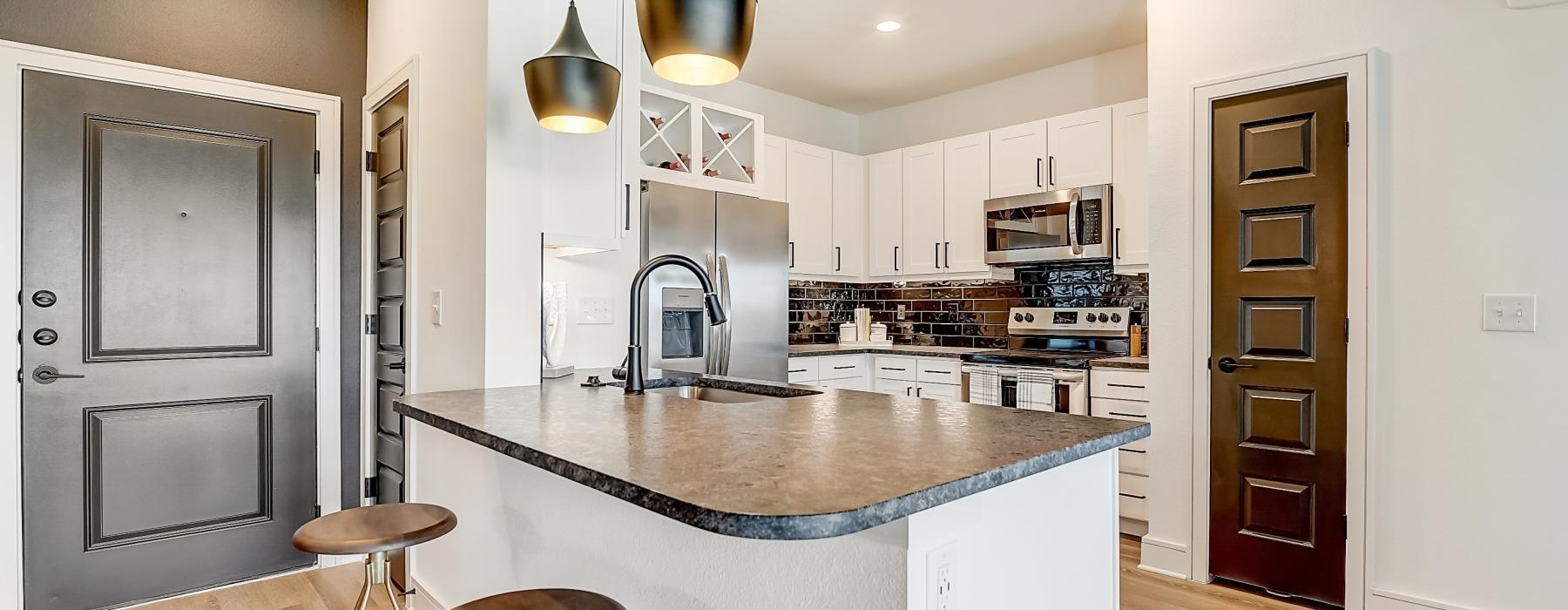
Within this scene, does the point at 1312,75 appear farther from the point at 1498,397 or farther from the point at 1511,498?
the point at 1511,498

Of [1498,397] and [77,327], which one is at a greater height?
[77,327]

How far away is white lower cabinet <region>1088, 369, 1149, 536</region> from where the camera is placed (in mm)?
3525

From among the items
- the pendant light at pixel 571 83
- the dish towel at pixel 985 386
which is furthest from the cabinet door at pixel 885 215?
the pendant light at pixel 571 83

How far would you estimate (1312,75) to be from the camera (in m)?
2.70

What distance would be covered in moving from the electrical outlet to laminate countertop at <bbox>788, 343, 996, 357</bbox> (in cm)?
308

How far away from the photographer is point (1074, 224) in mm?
4012

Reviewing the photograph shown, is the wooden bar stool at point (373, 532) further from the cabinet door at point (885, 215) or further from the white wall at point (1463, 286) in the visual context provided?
the cabinet door at point (885, 215)

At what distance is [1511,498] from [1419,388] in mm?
388

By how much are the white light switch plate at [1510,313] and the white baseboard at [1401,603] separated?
2.93ft

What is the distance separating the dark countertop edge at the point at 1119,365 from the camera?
3.53 meters

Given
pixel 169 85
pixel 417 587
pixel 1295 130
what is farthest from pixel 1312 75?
pixel 169 85

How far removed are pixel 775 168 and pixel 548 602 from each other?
11.6ft

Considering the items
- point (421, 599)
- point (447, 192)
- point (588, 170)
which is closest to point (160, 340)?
point (447, 192)

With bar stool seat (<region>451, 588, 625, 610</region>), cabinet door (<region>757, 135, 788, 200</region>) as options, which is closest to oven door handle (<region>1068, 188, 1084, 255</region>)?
cabinet door (<region>757, 135, 788, 200</region>)
